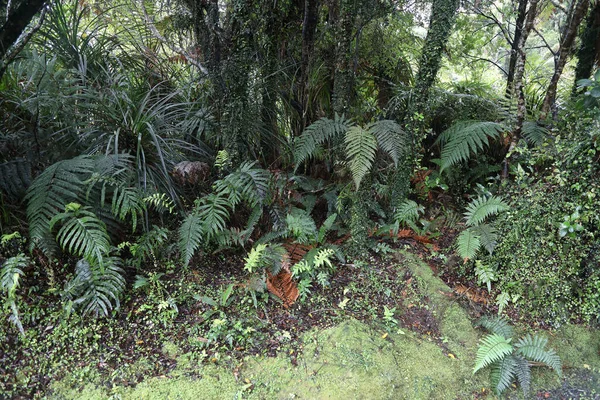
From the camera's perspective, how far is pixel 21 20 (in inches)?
87.1

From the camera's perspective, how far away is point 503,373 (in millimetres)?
2266

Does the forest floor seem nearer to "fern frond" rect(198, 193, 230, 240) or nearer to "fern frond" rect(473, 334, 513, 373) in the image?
"fern frond" rect(473, 334, 513, 373)

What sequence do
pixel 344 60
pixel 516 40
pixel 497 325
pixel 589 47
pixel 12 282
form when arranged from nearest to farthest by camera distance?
pixel 12 282 < pixel 497 325 < pixel 344 60 < pixel 589 47 < pixel 516 40

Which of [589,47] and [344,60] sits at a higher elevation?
[589,47]

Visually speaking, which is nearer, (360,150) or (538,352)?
(538,352)

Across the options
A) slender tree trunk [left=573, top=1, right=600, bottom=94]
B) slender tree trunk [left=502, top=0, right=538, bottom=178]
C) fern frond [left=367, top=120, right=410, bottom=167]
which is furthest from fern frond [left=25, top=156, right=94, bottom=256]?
slender tree trunk [left=573, top=1, right=600, bottom=94]

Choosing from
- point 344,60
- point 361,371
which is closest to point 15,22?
point 344,60

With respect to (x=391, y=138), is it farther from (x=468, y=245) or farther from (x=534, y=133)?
(x=534, y=133)

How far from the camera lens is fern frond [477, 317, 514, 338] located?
98.4 inches

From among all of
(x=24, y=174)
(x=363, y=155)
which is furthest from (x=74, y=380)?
(x=363, y=155)

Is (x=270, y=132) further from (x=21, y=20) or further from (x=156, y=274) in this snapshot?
(x=21, y=20)

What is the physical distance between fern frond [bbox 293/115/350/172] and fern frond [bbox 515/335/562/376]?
76.9 inches

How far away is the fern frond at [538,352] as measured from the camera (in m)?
2.29

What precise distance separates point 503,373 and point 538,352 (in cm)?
28
